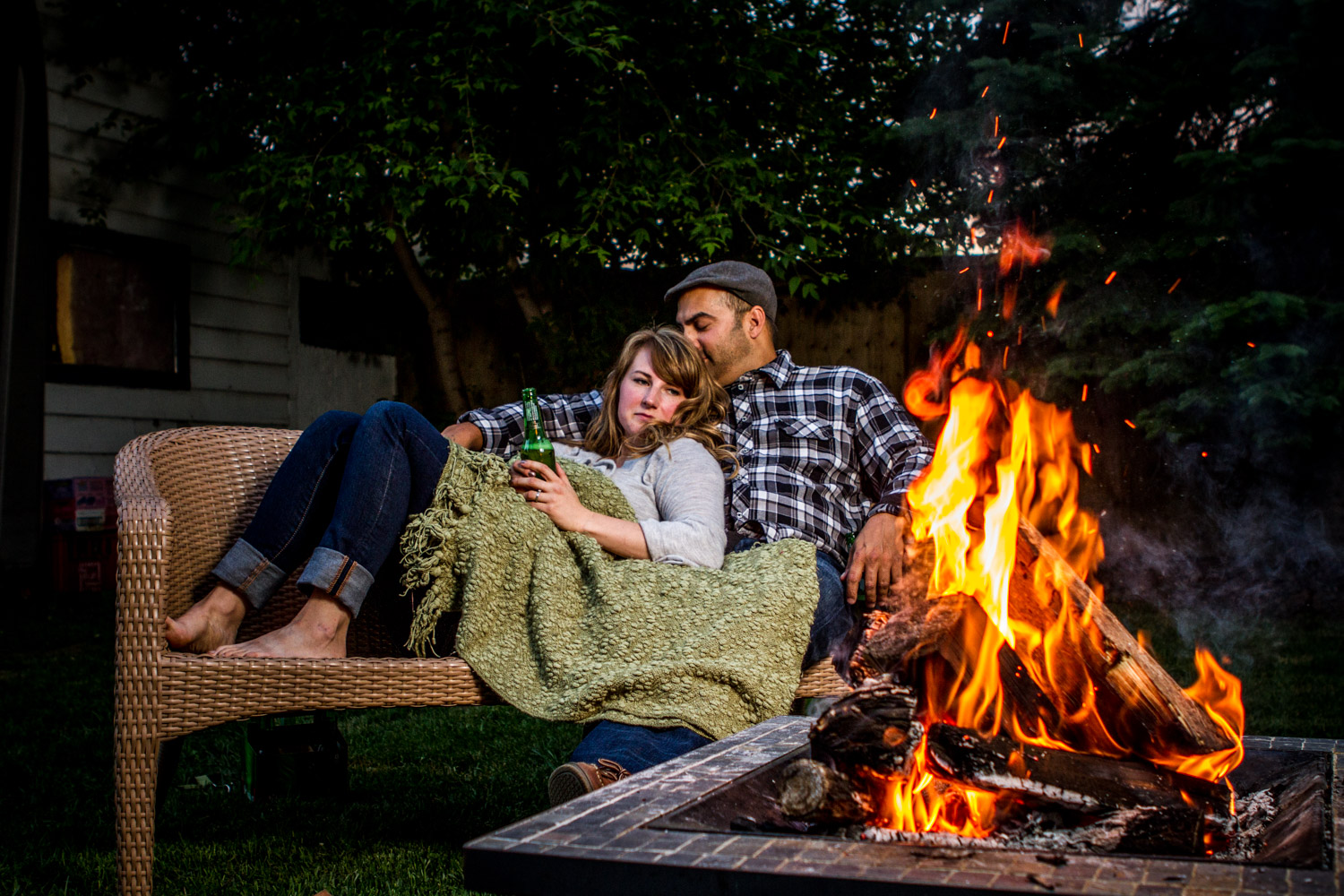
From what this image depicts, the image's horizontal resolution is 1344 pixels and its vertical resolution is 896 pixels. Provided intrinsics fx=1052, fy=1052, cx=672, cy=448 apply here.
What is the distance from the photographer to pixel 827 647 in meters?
2.26

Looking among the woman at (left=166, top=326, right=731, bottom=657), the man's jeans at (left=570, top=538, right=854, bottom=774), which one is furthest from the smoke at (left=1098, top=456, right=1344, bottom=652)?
the man's jeans at (left=570, top=538, right=854, bottom=774)

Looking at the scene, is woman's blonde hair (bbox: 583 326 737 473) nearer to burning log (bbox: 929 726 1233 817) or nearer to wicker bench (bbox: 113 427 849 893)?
wicker bench (bbox: 113 427 849 893)

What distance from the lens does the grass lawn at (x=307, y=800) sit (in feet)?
6.88

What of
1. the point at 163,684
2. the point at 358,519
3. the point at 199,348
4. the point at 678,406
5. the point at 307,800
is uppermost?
the point at 199,348

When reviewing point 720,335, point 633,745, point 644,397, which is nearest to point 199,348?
point 720,335

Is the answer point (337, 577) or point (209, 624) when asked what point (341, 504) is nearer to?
point (337, 577)

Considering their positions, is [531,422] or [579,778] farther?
[531,422]

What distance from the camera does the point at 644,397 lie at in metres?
2.80

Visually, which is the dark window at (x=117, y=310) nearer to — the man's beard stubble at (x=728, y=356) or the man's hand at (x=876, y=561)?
the man's beard stubble at (x=728, y=356)

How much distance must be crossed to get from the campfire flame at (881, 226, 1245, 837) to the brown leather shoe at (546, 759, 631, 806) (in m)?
0.52

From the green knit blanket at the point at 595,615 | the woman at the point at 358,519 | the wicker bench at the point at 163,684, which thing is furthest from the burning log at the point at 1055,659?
the wicker bench at the point at 163,684

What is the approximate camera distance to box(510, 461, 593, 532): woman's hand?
2336 millimetres

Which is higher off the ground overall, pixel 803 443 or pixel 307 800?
pixel 803 443

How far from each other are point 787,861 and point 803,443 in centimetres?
192
